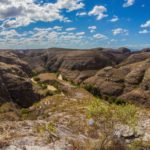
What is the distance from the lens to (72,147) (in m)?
17.1

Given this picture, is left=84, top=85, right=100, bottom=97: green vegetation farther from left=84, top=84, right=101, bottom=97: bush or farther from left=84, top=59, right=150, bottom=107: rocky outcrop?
left=84, top=59, right=150, bottom=107: rocky outcrop

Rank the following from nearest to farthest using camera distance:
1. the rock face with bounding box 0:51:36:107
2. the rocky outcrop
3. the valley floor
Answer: the valley floor → the rock face with bounding box 0:51:36:107 → the rocky outcrop

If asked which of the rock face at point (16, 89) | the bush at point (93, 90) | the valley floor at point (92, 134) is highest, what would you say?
the valley floor at point (92, 134)

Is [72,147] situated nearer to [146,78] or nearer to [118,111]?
[118,111]

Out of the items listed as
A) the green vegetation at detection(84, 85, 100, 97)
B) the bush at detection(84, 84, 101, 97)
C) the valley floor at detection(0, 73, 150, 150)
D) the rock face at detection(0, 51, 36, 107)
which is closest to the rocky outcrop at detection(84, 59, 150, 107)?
the bush at detection(84, 84, 101, 97)

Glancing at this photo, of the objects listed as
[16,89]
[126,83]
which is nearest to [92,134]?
[16,89]

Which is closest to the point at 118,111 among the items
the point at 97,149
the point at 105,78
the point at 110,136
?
the point at 110,136

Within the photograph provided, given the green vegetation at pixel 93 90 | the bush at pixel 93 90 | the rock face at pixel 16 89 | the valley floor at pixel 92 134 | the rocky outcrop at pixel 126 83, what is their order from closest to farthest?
the valley floor at pixel 92 134 < the rock face at pixel 16 89 < the rocky outcrop at pixel 126 83 < the green vegetation at pixel 93 90 < the bush at pixel 93 90

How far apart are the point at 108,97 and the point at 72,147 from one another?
140 metres

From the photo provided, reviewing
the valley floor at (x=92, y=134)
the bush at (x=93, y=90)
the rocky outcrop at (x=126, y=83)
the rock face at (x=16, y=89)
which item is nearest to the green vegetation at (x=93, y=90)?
the bush at (x=93, y=90)

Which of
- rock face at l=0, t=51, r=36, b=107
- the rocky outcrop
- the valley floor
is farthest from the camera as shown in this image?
the rocky outcrop

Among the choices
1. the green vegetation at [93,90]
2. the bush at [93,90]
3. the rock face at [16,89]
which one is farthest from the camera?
the bush at [93,90]

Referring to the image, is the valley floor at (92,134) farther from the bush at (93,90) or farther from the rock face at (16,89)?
the bush at (93,90)

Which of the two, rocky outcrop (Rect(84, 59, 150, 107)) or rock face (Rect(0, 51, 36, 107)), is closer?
rock face (Rect(0, 51, 36, 107))
